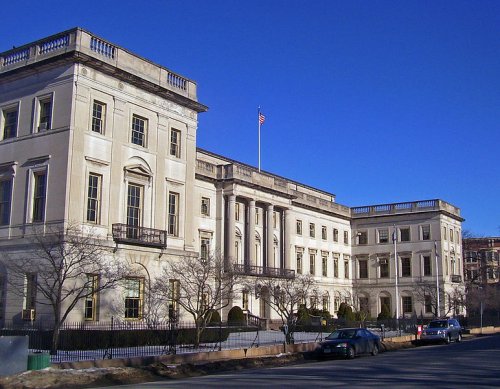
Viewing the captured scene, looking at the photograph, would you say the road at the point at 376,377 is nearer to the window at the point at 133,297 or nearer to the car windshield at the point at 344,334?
the car windshield at the point at 344,334

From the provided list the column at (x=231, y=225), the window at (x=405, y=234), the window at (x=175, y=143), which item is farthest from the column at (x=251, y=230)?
the window at (x=405, y=234)

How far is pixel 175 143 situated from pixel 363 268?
158ft

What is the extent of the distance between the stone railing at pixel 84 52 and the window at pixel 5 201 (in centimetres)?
723

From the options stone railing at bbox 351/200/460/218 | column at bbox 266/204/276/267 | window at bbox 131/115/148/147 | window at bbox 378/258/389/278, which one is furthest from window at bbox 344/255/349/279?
window at bbox 131/115/148/147

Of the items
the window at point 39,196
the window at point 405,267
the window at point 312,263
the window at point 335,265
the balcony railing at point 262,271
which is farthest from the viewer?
the window at point 405,267

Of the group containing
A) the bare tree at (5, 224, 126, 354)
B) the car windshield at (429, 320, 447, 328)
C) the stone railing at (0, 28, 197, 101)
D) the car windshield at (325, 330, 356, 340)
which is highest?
the stone railing at (0, 28, 197, 101)

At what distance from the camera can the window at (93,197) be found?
36.9m

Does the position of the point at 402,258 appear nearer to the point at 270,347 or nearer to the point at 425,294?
the point at 425,294

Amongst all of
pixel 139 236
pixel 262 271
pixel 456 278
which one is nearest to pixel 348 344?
pixel 139 236

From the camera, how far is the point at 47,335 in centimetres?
3114

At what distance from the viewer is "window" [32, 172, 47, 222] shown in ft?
120

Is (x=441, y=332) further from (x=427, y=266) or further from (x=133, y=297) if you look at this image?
(x=427, y=266)

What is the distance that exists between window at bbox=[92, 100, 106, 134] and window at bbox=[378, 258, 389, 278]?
54530 millimetres

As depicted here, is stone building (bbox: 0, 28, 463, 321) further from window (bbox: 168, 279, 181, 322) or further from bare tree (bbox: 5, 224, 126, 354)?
window (bbox: 168, 279, 181, 322)
